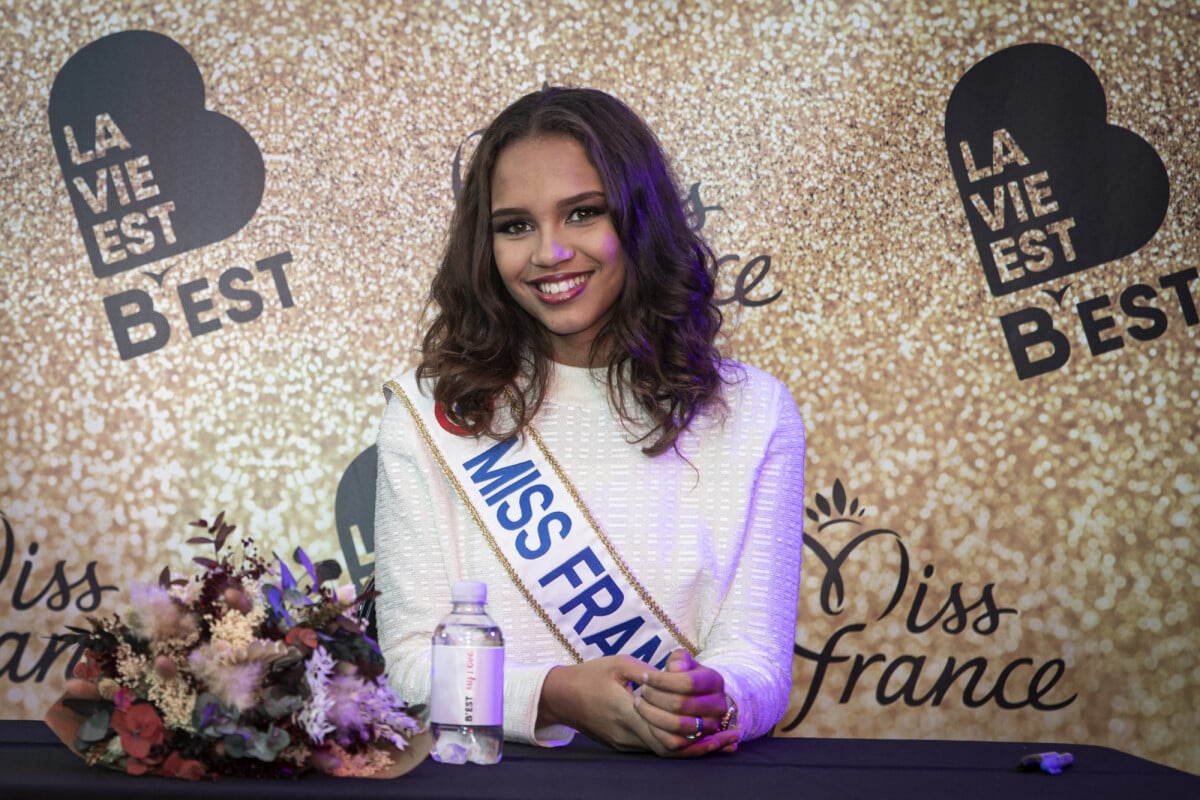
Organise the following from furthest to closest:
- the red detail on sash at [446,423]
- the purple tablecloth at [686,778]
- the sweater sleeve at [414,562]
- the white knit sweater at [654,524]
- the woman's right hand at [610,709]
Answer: the red detail on sash at [446,423] → the white knit sweater at [654,524] → the sweater sleeve at [414,562] → the woman's right hand at [610,709] → the purple tablecloth at [686,778]

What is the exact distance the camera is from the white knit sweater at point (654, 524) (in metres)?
1.56

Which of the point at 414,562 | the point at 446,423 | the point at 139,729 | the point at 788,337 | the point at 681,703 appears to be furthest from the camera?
the point at 788,337

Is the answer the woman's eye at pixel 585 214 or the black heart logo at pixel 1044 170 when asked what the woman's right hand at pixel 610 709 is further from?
the black heart logo at pixel 1044 170

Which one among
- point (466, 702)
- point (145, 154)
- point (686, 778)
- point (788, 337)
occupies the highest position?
point (145, 154)

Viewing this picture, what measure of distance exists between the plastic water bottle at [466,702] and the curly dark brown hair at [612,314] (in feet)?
1.91

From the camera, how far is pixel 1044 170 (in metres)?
2.69

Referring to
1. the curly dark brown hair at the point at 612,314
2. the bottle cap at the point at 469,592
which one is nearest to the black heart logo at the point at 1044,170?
the curly dark brown hair at the point at 612,314

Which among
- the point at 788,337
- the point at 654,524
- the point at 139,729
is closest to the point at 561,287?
the point at 654,524

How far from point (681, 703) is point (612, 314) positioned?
693mm

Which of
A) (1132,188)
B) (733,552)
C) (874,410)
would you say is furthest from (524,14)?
(733,552)

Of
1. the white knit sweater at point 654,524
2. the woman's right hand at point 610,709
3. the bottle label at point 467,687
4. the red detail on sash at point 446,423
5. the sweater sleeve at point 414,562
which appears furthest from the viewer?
the red detail on sash at point 446,423

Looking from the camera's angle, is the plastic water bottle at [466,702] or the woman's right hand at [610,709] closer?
the plastic water bottle at [466,702]

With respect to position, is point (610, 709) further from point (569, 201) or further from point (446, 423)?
point (569, 201)

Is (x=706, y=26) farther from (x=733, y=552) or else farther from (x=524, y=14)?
(x=733, y=552)
